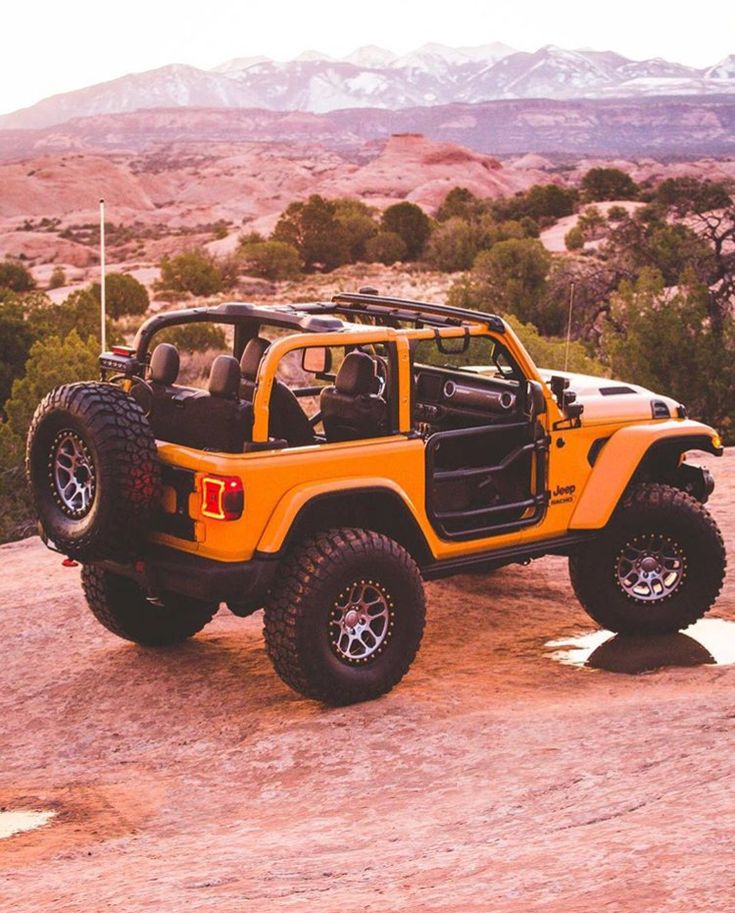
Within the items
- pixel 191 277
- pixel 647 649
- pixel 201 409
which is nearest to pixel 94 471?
pixel 201 409

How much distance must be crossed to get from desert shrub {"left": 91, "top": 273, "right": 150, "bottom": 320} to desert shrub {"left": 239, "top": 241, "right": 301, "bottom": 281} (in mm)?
9699

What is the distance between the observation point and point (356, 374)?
7508 millimetres

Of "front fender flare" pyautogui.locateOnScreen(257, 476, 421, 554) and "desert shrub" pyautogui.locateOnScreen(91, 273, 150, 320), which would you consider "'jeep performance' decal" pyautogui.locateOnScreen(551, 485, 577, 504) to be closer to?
"front fender flare" pyautogui.locateOnScreen(257, 476, 421, 554)

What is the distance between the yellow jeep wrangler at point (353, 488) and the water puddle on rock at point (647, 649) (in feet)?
0.47

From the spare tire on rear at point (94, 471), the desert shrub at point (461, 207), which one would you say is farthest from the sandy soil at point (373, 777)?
the desert shrub at point (461, 207)

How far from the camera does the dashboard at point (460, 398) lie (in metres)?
8.41

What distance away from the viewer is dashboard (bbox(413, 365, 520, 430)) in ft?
27.6

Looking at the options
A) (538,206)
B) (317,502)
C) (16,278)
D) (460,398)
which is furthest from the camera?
(538,206)

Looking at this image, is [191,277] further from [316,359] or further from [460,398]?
[316,359]

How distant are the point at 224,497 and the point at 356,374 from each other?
1.02m

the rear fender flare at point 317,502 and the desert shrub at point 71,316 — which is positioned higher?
the rear fender flare at point 317,502

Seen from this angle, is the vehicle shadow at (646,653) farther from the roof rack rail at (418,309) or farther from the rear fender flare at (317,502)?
the roof rack rail at (418,309)

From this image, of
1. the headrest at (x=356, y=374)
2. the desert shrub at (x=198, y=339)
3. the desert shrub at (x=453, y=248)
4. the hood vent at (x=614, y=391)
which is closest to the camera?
the headrest at (x=356, y=374)

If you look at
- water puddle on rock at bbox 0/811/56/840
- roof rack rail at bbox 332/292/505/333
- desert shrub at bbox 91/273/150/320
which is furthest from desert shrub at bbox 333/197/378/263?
water puddle on rock at bbox 0/811/56/840
